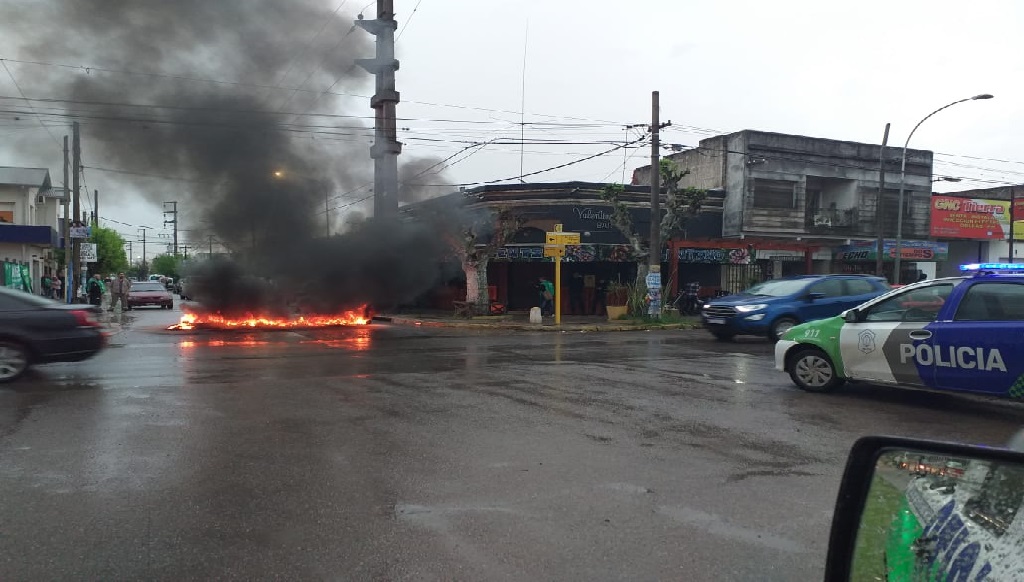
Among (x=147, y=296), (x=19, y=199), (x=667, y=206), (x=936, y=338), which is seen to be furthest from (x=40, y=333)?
(x=19, y=199)

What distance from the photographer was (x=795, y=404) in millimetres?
7766

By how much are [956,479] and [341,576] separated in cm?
272

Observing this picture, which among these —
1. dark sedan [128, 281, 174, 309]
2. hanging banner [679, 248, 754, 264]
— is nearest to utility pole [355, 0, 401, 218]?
hanging banner [679, 248, 754, 264]

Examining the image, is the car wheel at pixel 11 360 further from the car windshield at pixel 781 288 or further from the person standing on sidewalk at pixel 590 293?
the person standing on sidewalk at pixel 590 293

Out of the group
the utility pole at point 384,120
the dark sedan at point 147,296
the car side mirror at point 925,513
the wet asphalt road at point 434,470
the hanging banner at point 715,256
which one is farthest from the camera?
the dark sedan at point 147,296

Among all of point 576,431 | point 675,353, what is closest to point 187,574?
point 576,431

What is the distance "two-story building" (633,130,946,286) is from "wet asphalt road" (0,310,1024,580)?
65.0 ft

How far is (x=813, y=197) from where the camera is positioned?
31250 millimetres

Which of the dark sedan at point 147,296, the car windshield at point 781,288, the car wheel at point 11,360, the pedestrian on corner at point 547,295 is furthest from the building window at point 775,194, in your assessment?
the dark sedan at point 147,296

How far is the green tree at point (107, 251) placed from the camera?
53.1 metres

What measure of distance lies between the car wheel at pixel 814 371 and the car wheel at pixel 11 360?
10.0 metres

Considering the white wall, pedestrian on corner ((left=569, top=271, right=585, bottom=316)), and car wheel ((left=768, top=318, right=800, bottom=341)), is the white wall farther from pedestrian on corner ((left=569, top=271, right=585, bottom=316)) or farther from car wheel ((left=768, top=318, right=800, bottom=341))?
car wheel ((left=768, top=318, right=800, bottom=341))

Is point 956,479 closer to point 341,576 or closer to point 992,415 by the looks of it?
point 341,576

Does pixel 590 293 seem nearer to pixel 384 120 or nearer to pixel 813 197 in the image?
pixel 384 120
